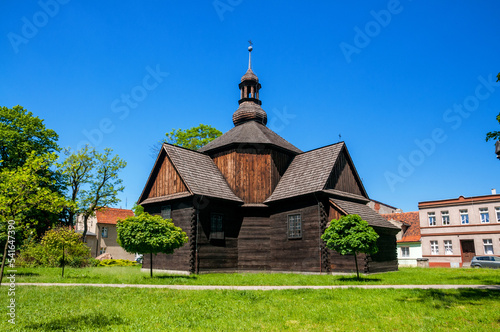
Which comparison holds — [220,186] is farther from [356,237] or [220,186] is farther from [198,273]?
[356,237]

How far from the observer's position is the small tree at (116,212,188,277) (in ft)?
62.5

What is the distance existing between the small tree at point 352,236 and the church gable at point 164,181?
35.7ft

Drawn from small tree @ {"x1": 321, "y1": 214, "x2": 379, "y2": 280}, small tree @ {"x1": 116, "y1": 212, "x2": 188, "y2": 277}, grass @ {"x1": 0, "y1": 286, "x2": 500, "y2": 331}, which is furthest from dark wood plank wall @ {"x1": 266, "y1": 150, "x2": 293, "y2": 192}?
grass @ {"x1": 0, "y1": 286, "x2": 500, "y2": 331}

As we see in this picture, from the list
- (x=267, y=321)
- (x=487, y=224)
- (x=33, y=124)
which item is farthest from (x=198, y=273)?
(x=487, y=224)

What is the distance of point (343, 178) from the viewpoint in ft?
87.2

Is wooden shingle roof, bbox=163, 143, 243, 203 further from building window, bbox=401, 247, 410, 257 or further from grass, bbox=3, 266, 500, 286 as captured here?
building window, bbox=401, 247, 410, 257

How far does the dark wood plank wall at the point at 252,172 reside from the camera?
2717 centimetres

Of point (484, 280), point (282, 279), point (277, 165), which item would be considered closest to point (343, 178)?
point (277, 165)

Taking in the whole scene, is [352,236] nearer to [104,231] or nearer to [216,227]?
[216,227]

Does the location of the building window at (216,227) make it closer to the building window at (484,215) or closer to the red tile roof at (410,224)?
the building window at (484,215)

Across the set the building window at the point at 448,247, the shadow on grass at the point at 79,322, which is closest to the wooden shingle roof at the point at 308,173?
the shadow on grass at the point at 79,322

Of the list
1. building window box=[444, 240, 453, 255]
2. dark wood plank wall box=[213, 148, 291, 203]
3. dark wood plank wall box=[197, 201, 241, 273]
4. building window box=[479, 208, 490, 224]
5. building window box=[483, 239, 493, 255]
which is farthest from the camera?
building window box=[444, 240, 453, 255]

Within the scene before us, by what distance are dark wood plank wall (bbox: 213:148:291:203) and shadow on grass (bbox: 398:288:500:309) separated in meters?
15.3

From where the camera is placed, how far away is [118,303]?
11.4m
